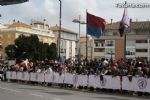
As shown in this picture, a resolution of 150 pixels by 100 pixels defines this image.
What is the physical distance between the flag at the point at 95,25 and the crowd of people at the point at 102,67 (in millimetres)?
2485

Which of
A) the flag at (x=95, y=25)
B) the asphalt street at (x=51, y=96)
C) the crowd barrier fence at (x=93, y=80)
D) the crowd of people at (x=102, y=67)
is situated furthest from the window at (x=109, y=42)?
the asphalt street at (x=51, y=96)

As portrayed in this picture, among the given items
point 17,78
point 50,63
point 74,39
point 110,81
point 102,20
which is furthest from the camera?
point 74,39

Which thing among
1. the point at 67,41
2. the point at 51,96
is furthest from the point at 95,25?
the point at 67,41

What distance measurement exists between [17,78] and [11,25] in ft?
419

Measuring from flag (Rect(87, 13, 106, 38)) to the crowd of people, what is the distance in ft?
8.15

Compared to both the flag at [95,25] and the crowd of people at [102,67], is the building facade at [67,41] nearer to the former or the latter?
the crowd of people at [102,67]

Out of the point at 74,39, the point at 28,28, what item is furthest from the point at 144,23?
the point at 74,39

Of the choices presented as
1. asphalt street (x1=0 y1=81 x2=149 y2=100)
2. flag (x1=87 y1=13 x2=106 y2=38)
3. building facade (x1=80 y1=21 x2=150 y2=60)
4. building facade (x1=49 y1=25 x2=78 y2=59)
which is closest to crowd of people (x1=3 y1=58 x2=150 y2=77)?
asphalt street (x1=0 y1=81 x2=149 y2=100)

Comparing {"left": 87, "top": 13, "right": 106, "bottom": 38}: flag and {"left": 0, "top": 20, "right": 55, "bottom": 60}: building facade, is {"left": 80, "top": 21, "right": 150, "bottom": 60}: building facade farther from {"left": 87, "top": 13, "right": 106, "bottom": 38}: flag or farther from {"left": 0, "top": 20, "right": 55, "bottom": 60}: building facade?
{"left": 87, "top": 13, "right": 106, "bottom": 38}: flag

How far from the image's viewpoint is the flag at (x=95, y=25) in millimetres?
33719

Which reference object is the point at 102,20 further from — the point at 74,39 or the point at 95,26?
the point at 74,39

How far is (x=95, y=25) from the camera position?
112ft

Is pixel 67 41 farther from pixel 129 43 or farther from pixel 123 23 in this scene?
pixel 123 23

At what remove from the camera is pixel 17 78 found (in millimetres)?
39156
